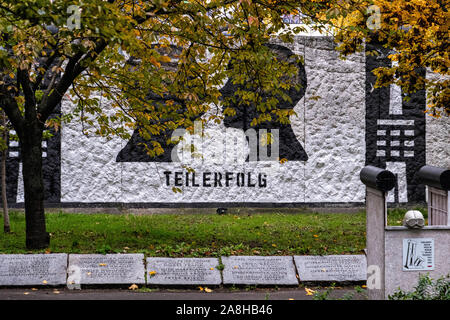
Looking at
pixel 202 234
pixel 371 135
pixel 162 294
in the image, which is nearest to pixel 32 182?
pixel 162 294

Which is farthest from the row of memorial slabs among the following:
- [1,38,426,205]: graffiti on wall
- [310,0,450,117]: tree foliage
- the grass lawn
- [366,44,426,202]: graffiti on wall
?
[366,44,426,202]: graffiti on wall

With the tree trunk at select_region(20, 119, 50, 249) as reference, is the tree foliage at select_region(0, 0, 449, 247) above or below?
above

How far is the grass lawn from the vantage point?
28.1 feet

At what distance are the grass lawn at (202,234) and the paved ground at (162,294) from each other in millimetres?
1185

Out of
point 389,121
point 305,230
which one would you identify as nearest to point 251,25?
point 305,230

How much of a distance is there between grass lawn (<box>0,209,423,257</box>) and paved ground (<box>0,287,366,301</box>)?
1185 millimetres

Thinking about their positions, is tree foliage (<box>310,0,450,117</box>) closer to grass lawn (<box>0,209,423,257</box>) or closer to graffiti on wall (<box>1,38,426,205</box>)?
graffiti on wall (<box>1,38,426,205</box>)

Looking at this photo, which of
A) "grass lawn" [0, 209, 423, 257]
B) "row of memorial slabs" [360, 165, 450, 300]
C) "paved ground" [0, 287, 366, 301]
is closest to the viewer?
"row of memorial slabs" [360, 165, 450, 300]

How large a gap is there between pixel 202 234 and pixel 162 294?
2.92 m

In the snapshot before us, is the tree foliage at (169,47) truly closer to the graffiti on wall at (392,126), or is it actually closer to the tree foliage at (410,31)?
the tree foliage at (410,31)

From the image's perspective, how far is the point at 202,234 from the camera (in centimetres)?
980

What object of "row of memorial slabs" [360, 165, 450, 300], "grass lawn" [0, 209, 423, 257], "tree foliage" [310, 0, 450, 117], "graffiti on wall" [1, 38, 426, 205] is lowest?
"grass lawn" [0, 209, 423, 257]

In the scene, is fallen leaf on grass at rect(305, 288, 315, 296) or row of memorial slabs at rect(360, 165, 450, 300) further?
fallen leaf on grass at rect(305, 288, 315, 296)

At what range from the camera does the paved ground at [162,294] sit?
22.1 ft
